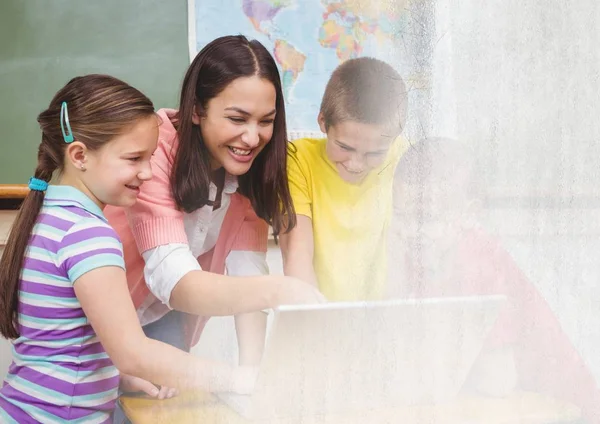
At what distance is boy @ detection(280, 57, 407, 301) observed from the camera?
633 millimetres

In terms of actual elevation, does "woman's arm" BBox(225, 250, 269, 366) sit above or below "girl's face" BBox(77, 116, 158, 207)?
below

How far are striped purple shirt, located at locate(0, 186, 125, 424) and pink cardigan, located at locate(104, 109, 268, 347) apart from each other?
61 mm

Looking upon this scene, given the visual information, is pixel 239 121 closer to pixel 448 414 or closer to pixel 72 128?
pixel 72 128

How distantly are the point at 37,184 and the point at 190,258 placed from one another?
0.19 m

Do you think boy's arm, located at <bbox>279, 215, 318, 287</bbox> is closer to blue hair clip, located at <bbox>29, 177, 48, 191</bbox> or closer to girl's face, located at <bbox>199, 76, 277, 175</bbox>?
girl's face, located at <bbox>199, 76, 277, 175</bbox>

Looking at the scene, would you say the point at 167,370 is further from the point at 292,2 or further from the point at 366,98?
the point at 292,2

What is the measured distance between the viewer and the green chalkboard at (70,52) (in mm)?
964

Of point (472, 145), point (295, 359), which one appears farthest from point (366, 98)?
point (295, 359)

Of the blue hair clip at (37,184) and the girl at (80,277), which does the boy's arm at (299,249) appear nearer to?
the girl at (80,277)

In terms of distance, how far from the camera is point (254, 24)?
3.07 feet

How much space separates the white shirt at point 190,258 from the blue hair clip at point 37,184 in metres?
0.13

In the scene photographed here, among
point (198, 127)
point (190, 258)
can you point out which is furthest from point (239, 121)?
point (190, 258)

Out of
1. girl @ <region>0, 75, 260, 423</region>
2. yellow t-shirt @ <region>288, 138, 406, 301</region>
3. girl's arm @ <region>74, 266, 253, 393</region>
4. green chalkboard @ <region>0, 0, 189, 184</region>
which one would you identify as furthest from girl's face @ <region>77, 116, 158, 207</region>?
green chalkboard @ <region>0, 0, 189, 184</region>

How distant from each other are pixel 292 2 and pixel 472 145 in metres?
0.45
